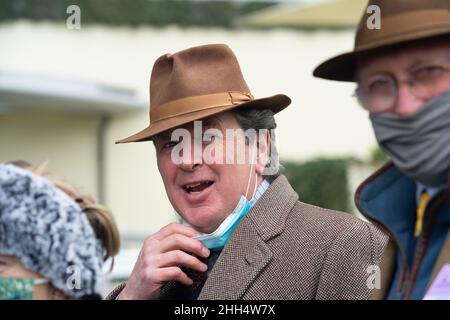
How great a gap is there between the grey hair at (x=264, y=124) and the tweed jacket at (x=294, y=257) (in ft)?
0.59

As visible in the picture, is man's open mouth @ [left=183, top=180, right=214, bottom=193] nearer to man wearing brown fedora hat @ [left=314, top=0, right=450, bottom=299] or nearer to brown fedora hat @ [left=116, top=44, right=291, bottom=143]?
brown fedora hat @ [left=116, top=44, right=291, bottom=143]

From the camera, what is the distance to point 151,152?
9.73 meters

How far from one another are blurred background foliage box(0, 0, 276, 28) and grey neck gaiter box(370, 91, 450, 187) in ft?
31.9

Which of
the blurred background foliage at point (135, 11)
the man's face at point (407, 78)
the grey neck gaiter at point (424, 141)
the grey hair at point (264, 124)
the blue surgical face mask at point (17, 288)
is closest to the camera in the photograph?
the grey neck gaiter at point (424, 141)

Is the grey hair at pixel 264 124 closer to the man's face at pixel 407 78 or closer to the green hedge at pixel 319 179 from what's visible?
the man's face at pixel 407 78

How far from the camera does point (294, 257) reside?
273 centimetres

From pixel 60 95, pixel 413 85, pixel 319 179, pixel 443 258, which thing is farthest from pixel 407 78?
pixel 60 95

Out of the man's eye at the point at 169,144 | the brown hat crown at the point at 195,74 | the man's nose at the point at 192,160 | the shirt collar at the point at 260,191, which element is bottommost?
the shirt collar at the point at 260,191

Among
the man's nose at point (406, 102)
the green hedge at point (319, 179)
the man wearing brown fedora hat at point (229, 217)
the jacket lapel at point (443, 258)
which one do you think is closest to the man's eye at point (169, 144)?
the man wearing brown fedora hat at point (229, 217)

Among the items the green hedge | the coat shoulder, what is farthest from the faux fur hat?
the green hedge

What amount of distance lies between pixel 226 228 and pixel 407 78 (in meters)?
0.94

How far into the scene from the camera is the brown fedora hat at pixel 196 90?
289 centimetres
